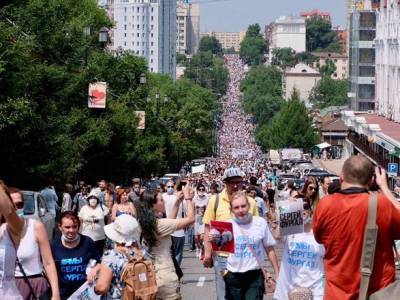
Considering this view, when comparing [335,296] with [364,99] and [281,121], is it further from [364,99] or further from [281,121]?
[281,121]

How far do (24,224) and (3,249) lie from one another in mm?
428

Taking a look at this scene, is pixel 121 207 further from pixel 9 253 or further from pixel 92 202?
pixel 9 253

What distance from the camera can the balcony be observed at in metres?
94.2

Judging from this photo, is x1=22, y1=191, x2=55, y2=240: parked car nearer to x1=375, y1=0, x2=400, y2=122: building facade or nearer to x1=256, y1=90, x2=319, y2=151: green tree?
x1=375, y1=0, x2=400, y2=122: building facade

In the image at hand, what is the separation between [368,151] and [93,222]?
290 feet

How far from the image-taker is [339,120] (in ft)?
599

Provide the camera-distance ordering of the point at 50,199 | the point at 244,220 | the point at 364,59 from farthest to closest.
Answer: the point at 364,59
the point at 50,199
the point at 244,220

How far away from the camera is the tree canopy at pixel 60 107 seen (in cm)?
2933

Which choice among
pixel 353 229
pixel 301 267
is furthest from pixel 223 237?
pixel 353 229

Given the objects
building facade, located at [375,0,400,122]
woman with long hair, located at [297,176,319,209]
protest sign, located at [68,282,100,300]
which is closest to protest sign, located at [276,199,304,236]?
woman with long hair, located at [297,176,319,209]

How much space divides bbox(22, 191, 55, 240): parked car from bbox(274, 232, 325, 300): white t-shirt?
43.8 feet

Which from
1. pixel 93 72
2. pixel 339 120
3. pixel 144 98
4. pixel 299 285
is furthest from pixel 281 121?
pixel 299 285

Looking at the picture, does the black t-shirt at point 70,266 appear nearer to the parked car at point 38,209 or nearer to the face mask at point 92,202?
the face mask at point 92,202

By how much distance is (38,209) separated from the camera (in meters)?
26.0
